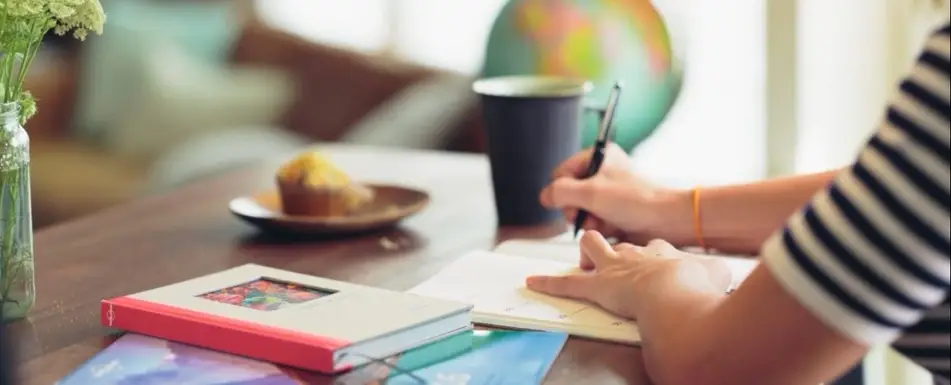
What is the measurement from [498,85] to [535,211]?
17 centimetres

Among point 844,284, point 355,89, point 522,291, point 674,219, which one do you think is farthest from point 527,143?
point 355,89

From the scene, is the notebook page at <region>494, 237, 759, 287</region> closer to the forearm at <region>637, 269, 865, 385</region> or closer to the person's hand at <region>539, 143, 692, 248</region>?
the person's hand at <region>539, 143, 692, 248</region>

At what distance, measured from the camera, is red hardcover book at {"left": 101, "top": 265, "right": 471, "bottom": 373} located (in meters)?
0.75

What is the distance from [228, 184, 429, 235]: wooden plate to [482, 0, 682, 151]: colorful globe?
259 mm

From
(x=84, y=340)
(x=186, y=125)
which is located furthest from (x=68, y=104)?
(x=84, y=340)

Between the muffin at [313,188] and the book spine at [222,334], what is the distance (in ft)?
1.18

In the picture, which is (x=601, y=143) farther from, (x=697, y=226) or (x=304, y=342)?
(x=304, y=342)

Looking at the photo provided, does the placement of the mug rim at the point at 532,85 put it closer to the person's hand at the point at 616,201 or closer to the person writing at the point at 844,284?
the person's hand at the point at 616,201

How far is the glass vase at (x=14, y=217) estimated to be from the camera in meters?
0.86

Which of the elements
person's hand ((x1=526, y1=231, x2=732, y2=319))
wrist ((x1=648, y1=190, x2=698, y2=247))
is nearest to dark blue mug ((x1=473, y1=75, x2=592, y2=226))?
wrist ((x1=648, y1=190, x2=698, y2=247))

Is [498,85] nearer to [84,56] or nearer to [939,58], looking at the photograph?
[939,58]

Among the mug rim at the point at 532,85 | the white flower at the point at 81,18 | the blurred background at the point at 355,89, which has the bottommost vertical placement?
the blurred background at the point at 355,89

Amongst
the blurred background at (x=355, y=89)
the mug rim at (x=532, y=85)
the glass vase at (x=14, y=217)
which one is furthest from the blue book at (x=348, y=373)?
the blurred background at (x=355, y=89)

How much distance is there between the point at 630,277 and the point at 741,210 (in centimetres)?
27
